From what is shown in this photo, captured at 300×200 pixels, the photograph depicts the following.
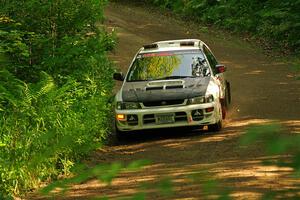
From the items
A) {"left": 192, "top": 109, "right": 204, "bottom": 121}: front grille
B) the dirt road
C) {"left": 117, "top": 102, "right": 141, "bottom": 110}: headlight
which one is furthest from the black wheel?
{"left": 192, "top": 109, "right": 204, "bottom": 121}: front grille

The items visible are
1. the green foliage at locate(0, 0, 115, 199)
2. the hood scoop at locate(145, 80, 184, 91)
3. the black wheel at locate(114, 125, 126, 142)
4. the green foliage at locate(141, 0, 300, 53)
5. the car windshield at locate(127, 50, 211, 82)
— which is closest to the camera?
the green foliage at locate(0, 0, 115, 199)

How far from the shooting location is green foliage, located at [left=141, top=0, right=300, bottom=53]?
23250 millimetres

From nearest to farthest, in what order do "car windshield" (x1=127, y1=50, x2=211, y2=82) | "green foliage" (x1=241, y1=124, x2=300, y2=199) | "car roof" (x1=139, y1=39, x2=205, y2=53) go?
"green foliage" (x1=241, y1=124, x2=300, y2=199) < "car windshield" (x1=127, y1=50, x2=211, y2=82) < "car roof" (x1=139, y1=39, x2=205, y2=53)

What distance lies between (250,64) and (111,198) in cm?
2008

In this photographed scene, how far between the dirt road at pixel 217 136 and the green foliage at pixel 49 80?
86 cm

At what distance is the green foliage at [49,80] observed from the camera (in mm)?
7402

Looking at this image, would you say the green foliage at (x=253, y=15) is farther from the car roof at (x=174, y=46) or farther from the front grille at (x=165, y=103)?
the front grille at (x=165, y=103)

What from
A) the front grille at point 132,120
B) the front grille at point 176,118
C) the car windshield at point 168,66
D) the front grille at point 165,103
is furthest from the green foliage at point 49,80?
the front grille at point 165,103

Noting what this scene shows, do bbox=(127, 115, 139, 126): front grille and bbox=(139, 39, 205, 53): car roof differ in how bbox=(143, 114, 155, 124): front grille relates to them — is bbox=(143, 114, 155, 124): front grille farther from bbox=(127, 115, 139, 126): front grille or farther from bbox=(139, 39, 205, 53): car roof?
bbox=(139, 39, 205, 53): car roof

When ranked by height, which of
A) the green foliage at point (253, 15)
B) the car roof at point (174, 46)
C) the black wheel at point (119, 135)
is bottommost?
the black wheel at point (119, 135)

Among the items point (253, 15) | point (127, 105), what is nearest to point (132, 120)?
point (127, 105)

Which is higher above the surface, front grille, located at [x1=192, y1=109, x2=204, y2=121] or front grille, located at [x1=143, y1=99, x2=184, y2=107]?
front grille, located at [x1=143, y1=99, x2=184, y2=107]

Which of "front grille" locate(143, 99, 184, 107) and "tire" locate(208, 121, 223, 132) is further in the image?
"tire" locate(208, 121, 223, 132)

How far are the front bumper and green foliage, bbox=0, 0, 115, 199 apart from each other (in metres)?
0.56
